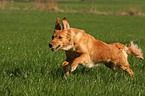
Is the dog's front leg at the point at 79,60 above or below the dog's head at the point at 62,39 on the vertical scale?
below

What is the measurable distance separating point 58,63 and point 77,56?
1366 mm

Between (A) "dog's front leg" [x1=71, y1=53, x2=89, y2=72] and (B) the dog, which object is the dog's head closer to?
(B) the dog

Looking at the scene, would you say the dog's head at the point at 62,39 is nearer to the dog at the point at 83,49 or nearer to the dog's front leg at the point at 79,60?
the dog at the point at 83,49

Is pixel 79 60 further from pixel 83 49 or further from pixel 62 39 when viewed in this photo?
pixel 62 39

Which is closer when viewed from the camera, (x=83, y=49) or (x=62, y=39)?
(x=62, y=39)

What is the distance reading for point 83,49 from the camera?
3.85 meters

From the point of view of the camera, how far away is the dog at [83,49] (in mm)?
3723

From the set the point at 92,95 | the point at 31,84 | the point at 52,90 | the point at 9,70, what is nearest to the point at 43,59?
the point at 9,70

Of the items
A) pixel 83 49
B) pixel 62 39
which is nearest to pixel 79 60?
pixel 83 49

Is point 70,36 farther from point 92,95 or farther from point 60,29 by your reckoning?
point 92,95

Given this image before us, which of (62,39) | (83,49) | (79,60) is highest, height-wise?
(62,39)

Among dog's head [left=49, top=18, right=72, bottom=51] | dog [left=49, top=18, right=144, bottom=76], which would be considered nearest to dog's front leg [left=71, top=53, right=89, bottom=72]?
dog [left=49, top=18, right=144, bottom=76]

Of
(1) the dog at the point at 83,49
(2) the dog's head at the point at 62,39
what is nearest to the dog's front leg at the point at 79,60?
(1) the dog at the point at 83,49

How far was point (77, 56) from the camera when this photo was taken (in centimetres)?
395
